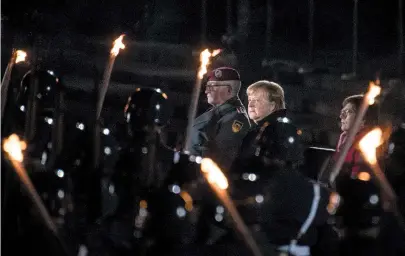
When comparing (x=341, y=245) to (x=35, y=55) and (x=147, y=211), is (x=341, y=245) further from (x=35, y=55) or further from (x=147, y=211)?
(x=35, y=55)

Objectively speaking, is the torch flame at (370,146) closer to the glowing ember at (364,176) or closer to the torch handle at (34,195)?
the glowing ember at (364,176)

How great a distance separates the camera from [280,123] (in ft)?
7.77

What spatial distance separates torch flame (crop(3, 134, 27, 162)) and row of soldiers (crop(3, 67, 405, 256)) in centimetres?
6

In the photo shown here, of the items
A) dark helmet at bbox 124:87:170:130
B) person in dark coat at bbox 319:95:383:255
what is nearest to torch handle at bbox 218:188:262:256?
person in dark coat at bbox 319:95:383:255

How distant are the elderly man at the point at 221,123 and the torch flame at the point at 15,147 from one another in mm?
882

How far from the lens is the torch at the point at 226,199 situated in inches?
88.7

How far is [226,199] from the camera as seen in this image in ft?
7.59

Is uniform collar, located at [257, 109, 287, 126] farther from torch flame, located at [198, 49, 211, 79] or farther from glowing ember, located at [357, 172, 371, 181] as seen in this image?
torch flame, located at [198, 49, 211, 79]

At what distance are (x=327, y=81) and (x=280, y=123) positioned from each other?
7.08ft

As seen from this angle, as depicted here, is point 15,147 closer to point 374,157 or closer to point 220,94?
point 220,94

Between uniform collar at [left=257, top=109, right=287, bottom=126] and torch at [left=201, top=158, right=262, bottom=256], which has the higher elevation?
uniform collar at [left=257, top=109, right=287, bottom=126]

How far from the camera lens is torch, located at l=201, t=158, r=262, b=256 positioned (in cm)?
225

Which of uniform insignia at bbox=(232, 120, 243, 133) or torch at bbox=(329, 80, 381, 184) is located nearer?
torch at bbox=(329, 80, 381, 184)

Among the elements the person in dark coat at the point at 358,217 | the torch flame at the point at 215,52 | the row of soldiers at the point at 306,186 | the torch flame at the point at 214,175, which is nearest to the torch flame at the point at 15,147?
the torch flame at the point at 214,175
